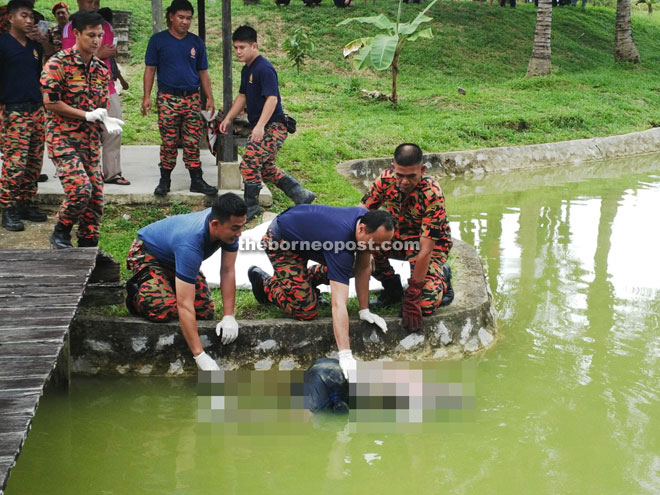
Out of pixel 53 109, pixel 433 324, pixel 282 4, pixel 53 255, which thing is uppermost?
pixel 282 4

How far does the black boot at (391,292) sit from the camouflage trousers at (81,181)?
7.01ft

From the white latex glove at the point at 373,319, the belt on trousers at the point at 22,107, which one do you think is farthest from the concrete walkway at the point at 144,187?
the white latex glove at the point at 373,319

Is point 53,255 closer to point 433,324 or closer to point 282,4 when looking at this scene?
point 433,324

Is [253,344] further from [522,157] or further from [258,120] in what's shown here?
[522,157]

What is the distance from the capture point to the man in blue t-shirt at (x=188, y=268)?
4680mm

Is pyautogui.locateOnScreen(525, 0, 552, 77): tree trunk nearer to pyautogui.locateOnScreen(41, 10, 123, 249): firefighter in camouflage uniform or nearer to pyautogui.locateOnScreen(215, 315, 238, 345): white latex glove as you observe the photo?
pyautogui.locateOnScreen(41, 10, 123, 249): firefighter in camouflage uniform

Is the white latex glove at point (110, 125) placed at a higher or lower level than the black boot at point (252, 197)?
higher

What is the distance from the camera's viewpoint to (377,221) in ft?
15.4

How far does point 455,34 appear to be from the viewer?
1969 cm

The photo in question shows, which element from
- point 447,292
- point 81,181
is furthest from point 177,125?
point 447,292

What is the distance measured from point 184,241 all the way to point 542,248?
441 cm

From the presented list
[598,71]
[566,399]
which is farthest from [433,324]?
[598,71]

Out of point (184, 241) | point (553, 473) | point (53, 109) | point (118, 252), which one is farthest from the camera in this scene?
point (118, 252)

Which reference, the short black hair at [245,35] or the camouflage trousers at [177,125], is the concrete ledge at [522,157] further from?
the short black hair at [245,35]
